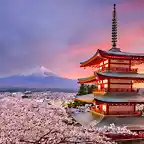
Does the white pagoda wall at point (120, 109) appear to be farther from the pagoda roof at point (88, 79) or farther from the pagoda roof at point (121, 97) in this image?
the pagoda roof at point (88, 79)

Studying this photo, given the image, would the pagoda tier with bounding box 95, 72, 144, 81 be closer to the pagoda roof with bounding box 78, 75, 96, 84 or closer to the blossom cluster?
the pagoda roof with bounding box 78, 75, 96, 84

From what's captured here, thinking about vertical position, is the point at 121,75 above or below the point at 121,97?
above

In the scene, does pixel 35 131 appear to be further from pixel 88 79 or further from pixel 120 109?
pixel 88 79

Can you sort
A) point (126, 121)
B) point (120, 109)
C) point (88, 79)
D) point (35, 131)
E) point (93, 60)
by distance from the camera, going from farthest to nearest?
point (88, 79), point (93, 60), point (120, 109), point (126, 121), point (35, 131)

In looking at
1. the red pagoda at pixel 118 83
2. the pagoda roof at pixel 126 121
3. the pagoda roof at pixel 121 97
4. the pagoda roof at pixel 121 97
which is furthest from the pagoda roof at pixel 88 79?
the pagoda roof at pixel 126 121

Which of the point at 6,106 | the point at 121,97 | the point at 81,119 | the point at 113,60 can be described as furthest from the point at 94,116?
the point at 6,106

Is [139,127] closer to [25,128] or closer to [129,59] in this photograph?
[129,59]

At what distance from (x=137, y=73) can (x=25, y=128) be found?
12.5m

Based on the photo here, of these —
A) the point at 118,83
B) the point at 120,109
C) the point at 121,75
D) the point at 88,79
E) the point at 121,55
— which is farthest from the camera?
the point at 88,79

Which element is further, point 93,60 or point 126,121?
A: point 93,60

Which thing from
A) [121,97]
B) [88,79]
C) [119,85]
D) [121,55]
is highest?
[121,55]

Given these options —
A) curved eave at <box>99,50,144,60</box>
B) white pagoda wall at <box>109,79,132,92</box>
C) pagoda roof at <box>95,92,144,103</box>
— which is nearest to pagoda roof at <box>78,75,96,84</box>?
white pagoda wall at <box>109,79,132,92</box>

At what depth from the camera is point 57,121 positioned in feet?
50.3

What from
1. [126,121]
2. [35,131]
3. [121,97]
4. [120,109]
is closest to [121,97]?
[121,97]
